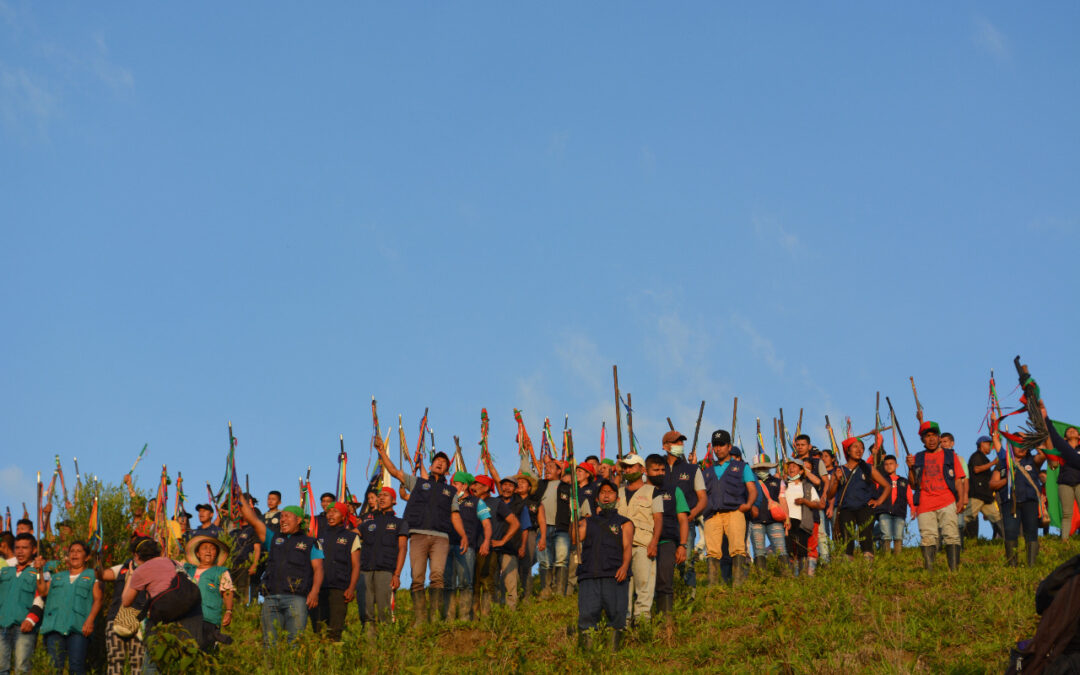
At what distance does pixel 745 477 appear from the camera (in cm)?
1465

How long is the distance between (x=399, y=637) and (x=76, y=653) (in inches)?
153

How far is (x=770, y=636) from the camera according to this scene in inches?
461

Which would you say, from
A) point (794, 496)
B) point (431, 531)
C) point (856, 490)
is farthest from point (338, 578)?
point (856, 490)

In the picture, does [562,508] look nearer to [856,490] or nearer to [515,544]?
[515,544]

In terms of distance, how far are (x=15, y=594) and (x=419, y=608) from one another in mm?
4844

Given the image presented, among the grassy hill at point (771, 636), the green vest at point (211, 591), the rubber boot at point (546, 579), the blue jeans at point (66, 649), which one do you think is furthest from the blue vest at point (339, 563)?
the rubber boot at point (546, 579)

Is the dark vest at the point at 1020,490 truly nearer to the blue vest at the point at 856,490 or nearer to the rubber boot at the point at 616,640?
the blue vest at the point at 856,490

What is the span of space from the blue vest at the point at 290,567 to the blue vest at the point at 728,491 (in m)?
5.24

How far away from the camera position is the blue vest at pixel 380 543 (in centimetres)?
1446

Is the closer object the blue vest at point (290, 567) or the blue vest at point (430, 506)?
the blue vest at point (290, 567)

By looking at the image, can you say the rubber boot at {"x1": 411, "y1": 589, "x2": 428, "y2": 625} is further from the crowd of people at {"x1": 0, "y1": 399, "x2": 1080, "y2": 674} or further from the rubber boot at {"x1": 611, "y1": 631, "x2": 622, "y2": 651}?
the rubber boot at {"x1": 611, "y1": 631, "x2": 622, "y2": 651}

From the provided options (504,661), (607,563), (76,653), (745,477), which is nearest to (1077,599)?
(607,563)

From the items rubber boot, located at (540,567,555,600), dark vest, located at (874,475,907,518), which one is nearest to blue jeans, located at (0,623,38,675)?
rubber boot, located at (540,567,555,600)

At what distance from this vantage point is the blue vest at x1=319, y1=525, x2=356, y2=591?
14039mm
